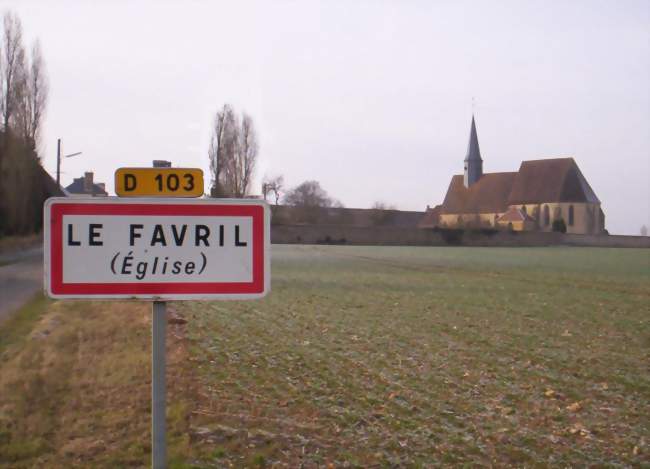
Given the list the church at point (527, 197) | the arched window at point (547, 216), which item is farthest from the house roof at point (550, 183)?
the arched window at point (547, 216)

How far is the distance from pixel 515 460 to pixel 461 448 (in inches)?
16.5

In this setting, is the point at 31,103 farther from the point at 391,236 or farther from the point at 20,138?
the point at 391,236

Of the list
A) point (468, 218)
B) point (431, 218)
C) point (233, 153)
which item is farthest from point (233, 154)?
point (431, 218)

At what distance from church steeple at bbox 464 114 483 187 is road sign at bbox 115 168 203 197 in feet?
395

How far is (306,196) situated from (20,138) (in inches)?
2204

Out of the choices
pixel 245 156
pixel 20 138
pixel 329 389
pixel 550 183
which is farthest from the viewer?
pixel 550 183

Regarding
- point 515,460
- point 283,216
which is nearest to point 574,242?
point 283,216

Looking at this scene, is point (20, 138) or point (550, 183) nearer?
point (20, 138)

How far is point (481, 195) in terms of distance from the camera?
11950 centimetres

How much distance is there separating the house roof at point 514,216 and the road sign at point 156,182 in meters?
112

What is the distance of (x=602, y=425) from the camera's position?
6430 millimetres

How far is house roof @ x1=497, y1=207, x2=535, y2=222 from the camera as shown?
111 meters

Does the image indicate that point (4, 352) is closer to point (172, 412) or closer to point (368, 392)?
point (172, 412)

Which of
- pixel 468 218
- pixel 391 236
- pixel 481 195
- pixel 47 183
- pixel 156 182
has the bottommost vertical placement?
pixel 391 236
